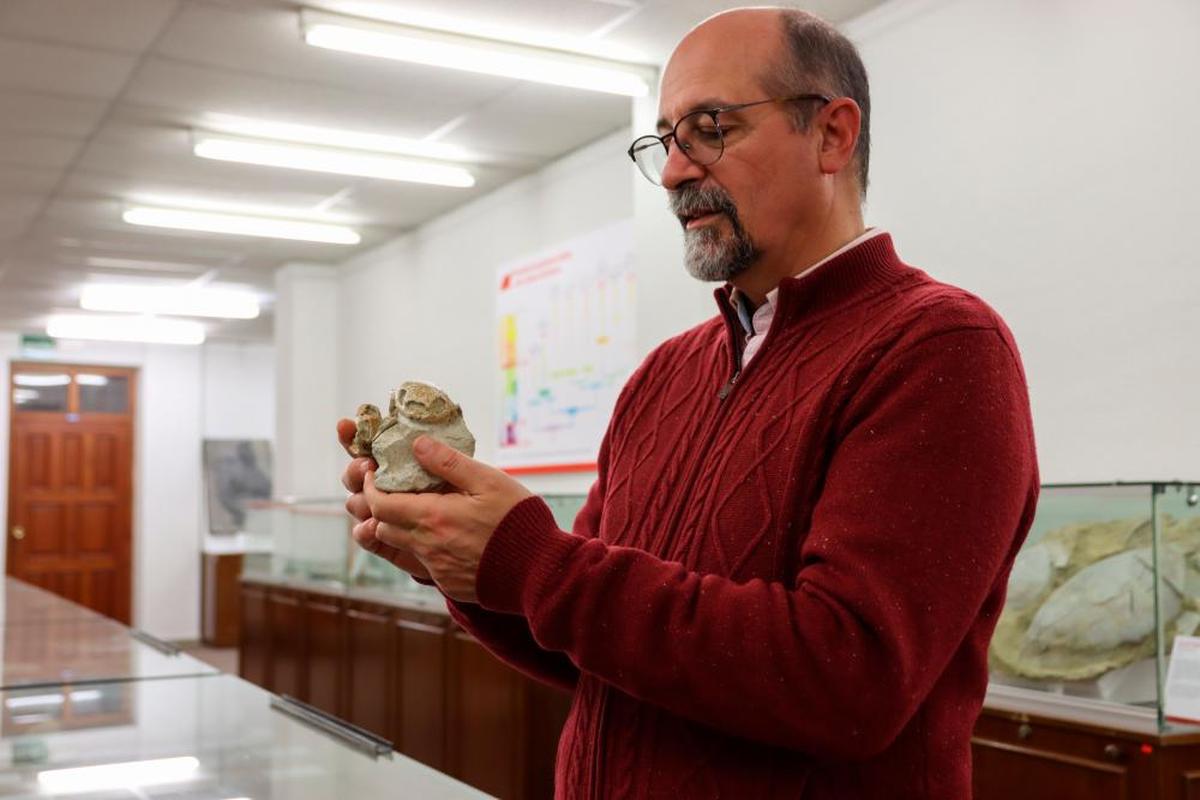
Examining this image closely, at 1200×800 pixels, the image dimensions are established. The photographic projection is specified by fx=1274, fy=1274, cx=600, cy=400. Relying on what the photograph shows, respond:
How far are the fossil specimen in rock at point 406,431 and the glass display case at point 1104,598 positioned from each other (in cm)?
157

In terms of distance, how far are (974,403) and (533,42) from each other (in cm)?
381

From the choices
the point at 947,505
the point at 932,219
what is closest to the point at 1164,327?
the point at 932,219

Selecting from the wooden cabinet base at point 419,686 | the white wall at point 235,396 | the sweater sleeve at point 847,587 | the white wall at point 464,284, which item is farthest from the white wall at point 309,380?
the sweater sleeve at point 847,587

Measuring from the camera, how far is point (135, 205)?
7.10 metres

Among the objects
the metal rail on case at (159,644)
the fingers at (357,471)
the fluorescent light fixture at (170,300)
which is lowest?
the metal rail on case at (159,644)

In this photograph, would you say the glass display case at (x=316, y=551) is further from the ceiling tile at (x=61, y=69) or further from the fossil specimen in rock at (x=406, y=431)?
the fossil specimen in rock at (x=406, y=431)

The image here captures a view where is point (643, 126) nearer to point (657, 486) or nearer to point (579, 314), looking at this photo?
point (579, 314)

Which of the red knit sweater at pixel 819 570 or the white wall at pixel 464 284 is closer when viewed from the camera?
the red knit sweater at pixel 819 570

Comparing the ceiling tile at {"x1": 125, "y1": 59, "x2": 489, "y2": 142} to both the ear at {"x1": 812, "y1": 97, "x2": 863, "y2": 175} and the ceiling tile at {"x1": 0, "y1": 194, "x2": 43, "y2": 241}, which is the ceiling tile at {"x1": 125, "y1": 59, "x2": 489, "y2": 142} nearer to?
the ceiling tile at {"x1": 0, "y1": 194, "x2": 43, "y2": 241}

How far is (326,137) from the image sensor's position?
5.80 metres

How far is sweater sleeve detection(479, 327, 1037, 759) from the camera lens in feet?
3.28

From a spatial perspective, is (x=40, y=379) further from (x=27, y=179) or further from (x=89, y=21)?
(x=89, y=21)

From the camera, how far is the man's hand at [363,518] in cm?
124

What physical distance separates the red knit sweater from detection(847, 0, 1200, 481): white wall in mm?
2467
